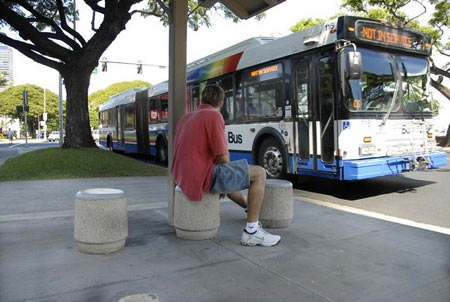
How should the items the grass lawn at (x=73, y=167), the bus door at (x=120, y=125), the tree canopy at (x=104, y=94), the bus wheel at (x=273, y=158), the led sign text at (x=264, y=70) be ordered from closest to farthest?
the bus wheel at (x=273, y=158)
the led sign text at (x=264, y=70)
the grass lawn at (x=73, y=167)
the bus door at (x=120, y=125)
the tree canopy at (x=104, y=94)

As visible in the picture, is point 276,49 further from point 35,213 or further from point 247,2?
point 35,213

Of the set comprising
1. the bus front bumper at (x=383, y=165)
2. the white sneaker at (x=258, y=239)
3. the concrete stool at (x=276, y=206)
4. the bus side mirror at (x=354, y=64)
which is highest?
the bus side mirror at (x=354, y=64)

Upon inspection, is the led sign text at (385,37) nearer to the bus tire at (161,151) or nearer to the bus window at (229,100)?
the bus window at (229,100)

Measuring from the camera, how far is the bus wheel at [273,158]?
8.98 meters

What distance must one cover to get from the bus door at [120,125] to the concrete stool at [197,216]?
15.8 meters

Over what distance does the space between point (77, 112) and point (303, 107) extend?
9.14 meters

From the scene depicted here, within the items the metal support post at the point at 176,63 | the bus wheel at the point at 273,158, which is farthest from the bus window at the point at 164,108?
the metal support post at the point at 176,63

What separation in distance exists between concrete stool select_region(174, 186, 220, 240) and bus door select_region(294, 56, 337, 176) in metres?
3.81

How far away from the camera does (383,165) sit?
7492mm

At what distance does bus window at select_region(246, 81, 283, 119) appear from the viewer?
909 centimetres

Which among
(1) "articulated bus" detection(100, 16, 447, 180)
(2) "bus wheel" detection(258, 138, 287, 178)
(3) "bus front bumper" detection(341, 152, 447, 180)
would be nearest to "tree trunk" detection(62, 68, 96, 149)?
(1) "articulated bus" detection(100, 16, 447, 180)

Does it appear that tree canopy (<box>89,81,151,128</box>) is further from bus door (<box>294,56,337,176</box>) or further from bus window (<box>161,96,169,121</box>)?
bus door (<box>294,56,337,176</box>)

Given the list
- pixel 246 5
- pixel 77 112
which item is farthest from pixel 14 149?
pixel 246 5

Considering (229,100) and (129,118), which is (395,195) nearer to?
(229,100)
